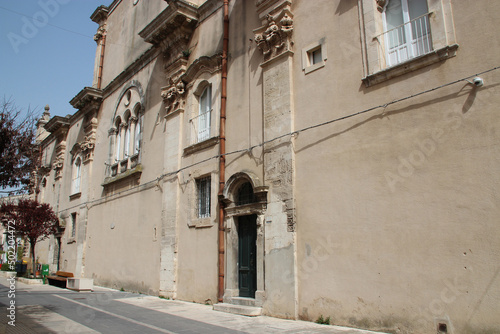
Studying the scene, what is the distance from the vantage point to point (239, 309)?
9.27 m

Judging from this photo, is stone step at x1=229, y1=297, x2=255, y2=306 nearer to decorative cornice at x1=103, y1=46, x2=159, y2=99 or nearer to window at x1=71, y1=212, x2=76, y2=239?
decorative cornice at x1=103, y1=46, x2=159, y2=99

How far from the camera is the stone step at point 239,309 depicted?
29.5 ft

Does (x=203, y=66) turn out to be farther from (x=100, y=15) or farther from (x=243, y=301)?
(x=100, y=15)

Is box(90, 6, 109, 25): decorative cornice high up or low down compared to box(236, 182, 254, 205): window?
up

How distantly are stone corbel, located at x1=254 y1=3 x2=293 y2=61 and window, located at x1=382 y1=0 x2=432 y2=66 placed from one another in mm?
2441

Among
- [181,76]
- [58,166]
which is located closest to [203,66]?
[181,76]

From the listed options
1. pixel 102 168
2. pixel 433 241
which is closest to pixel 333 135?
pixel 433 241

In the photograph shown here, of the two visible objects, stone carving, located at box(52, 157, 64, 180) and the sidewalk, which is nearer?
the sidewalk

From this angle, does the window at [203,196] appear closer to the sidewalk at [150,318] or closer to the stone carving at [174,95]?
the sidewalk at [150,318]

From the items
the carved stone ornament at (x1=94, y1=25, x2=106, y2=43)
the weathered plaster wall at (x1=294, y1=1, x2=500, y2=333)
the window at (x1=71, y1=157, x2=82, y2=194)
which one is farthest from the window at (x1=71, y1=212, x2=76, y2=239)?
the weathered plaster wall at (x1=294, y1=1, x2=500, y2=333)

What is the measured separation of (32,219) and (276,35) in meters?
18.2

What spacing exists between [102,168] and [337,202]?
13723 mm

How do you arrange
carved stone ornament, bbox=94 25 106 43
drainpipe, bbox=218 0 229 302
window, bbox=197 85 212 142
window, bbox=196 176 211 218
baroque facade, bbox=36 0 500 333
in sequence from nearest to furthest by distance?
1. baroque facade, bbox=36 0 500 333
2. drainpipe, bbox=218 0 229 302
3. window, bbox=196 176 211 218
4. window, bbox=197 85 212 142
5. carved stone ornament, bbox=94 25 106 43

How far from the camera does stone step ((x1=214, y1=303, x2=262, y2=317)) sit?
898 centimetres
